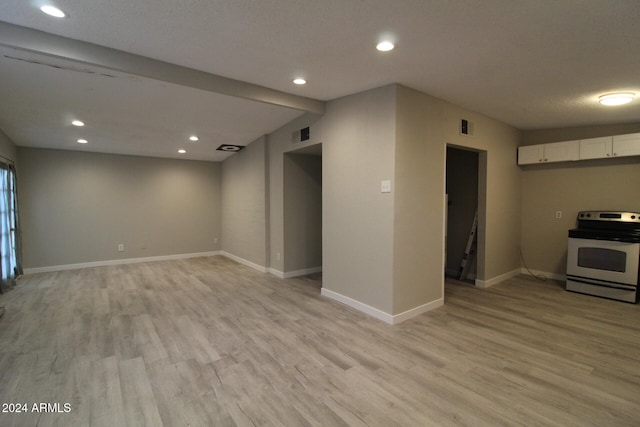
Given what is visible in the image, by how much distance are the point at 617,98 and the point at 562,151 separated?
1531 millimetres

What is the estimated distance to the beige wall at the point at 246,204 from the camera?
558 cm

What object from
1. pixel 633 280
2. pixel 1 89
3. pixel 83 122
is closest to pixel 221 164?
pixel 83 122

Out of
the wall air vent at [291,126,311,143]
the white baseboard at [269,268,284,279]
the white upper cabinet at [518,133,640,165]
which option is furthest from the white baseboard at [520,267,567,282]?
the wall air vent at [291,126,311,143]

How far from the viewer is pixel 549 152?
4781 mm

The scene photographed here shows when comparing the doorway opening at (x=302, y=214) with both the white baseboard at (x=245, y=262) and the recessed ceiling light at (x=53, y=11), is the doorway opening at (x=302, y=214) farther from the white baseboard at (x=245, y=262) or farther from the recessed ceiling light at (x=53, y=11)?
the recessed ceiling light at (x=53, y=11)

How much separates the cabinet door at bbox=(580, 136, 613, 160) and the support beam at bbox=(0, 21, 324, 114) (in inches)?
174

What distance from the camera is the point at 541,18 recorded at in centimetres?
196

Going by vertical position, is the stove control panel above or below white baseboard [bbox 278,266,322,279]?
above

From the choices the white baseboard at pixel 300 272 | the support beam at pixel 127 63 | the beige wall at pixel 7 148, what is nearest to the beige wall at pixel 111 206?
the beige wall at pixel 7 148

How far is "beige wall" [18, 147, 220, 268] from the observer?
5742 mm

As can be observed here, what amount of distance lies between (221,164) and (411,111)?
5.60m

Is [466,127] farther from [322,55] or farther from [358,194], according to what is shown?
[322,55]

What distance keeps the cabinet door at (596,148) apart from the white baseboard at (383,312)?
318cm

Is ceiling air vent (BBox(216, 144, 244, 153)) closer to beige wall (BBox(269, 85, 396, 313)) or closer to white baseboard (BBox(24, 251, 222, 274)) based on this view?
beige wall (BBox(269, 85, 396, 313))
